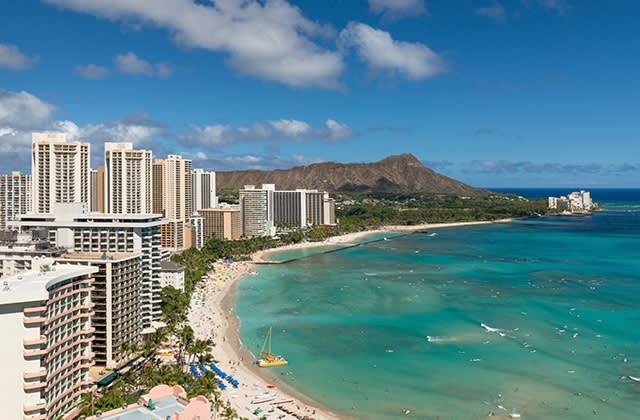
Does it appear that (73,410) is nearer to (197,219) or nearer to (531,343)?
(531,343)

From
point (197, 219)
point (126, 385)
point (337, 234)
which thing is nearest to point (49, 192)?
point (197, 219)

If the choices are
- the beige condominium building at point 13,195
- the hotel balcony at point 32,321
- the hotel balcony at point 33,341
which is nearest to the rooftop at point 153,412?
the hotel balcony at point 33,341

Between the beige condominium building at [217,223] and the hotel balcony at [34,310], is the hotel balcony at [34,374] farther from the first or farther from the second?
the beige condominium building at [217,223]

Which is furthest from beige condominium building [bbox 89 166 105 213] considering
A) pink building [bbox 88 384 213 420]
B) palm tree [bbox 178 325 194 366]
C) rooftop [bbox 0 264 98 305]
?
pink building [bbox 88 384 213 420]

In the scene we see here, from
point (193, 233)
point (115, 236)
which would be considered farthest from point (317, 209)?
point (115, 236)

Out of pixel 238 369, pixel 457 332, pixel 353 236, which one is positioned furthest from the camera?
pixel 353 236

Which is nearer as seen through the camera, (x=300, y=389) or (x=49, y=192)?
(x=300, y=389)

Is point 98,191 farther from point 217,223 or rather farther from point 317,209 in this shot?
point 317,209
